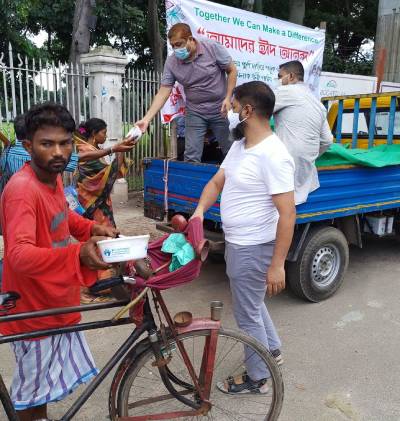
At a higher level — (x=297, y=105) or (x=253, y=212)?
(x=297, y=105)

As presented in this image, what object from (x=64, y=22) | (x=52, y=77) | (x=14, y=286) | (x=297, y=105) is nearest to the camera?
(x=14, y=286)

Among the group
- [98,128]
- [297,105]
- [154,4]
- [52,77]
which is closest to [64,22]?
[154,4]

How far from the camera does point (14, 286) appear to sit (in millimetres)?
1777

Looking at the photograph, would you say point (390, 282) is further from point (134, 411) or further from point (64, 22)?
point (64, 22)

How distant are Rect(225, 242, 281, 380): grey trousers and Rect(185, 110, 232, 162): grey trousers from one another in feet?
6.27

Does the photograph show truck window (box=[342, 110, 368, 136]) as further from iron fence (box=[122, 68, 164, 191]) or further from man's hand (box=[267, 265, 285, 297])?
man's hand (box=[267, 265, 285, 297])

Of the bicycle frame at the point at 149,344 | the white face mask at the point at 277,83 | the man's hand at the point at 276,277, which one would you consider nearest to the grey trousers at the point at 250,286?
the man's hand at the point at 276,277

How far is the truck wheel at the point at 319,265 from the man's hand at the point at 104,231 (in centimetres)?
205

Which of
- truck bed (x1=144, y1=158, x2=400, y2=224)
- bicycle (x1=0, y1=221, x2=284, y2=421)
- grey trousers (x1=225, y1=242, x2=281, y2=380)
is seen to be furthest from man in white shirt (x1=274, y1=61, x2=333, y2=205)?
bicycle (x1=0, y1=221, x2=284, y2=421)

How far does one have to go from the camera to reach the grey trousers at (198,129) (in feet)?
13.6

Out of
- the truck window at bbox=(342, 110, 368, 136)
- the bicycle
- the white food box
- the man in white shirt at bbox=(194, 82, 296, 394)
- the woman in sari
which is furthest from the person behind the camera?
the truck window at bbox=(342, 110, 368, 136)

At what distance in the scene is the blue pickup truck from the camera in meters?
3.60

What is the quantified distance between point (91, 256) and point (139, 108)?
679 centimetres

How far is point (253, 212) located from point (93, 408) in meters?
1.42
